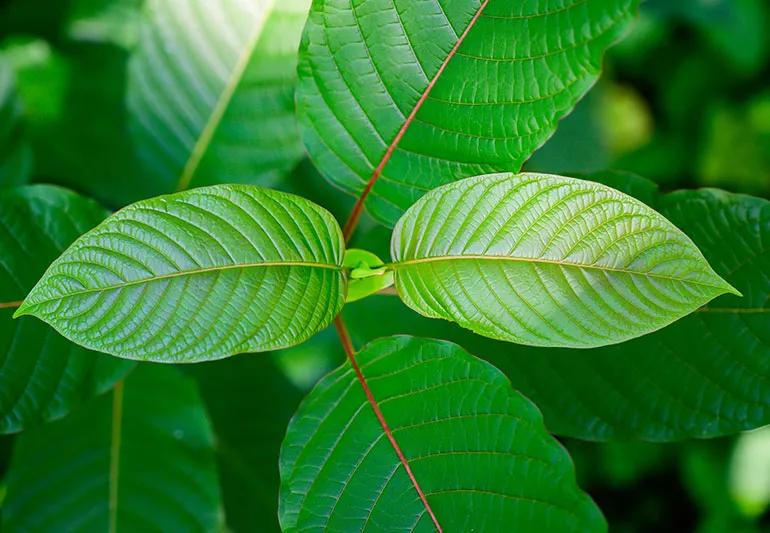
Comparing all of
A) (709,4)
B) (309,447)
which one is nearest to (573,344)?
(309,447)

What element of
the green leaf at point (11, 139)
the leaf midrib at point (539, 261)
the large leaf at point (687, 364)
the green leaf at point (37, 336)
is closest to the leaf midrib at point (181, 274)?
the leaf midrib at point (539, 261)

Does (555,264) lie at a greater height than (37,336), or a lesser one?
greater

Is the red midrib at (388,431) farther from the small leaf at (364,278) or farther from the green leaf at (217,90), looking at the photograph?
the green leaf at (217,90)

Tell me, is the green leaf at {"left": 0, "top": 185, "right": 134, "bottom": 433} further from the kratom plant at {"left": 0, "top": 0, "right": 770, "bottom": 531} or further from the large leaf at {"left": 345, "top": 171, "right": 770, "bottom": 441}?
the large leaf at {"left": 345, "top": 171, "right": 770, "bottom": 441}

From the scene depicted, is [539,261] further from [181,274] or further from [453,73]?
[181,274]

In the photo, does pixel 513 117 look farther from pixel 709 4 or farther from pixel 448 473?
pixel 709 4

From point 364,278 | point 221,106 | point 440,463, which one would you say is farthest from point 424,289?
point 221,106

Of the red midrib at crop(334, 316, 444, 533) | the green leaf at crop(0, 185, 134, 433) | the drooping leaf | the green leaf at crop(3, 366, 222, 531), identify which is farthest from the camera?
the drooping leaf

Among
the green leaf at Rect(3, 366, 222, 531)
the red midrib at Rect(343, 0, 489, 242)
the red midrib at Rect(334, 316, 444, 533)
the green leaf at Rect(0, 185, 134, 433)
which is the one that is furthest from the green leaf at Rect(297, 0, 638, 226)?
the green leaf at Rect(3, 366, 222, 531)
